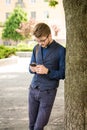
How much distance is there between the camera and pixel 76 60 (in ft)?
18.8

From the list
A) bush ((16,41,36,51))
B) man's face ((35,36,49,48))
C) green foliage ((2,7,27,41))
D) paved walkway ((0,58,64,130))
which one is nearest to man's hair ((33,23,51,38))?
man's face ((35,36,49,48))

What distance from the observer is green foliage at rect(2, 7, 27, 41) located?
69438mm

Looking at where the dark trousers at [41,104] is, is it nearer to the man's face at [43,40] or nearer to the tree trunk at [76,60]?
the tree trunk at [76,60]

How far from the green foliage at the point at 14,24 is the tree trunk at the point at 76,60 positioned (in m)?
63.0

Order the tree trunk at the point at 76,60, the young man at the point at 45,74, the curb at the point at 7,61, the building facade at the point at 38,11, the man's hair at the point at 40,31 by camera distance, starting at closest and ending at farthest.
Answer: the tree trunk at the point at 76,60 < the man's hair at the point at 40,31 < the young man at the point at 45,74 < the curb at the point at 7,61 < the building facade at the point at 38,11

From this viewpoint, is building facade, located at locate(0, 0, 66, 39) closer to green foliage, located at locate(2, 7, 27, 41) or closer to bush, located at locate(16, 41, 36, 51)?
green foliage, located at locate(2, 7, 27, 41)

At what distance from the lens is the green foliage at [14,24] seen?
228ft

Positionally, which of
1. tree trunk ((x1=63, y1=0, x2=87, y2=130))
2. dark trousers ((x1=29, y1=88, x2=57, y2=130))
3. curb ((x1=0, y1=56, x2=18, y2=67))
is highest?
tree trunk ((x1=63, y1=0, x2=87, y2=130))

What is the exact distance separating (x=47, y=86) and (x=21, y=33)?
191ft

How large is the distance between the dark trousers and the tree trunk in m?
0.26

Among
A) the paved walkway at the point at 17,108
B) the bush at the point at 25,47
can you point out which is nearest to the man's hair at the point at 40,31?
the paved walkway at the point at 17,108

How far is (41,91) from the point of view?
605 cm

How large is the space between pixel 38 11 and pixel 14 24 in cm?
861

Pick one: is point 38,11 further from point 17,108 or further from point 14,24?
point 17,108
